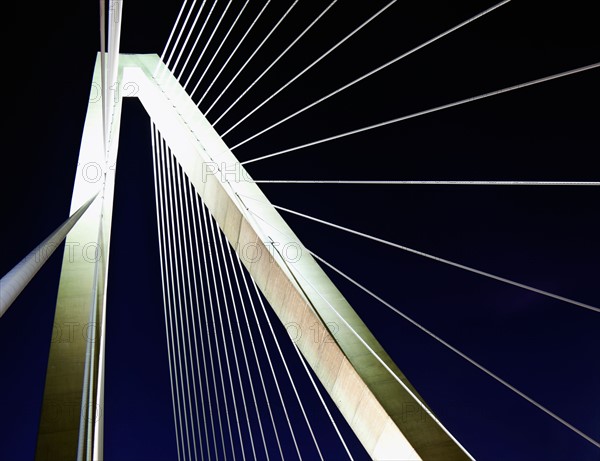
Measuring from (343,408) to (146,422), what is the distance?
14.7 metres

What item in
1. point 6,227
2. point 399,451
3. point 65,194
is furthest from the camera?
point 65,194

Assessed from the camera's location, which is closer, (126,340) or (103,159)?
(103,159)

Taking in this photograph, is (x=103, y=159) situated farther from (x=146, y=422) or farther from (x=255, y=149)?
(x=146, y=422)

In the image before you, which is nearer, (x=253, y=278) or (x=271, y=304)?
(x=271, y=304)

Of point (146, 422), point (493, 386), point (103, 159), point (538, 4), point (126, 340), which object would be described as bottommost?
point (493, 386)

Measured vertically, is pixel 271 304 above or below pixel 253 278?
below

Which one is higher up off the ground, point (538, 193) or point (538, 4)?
point (538, 4)

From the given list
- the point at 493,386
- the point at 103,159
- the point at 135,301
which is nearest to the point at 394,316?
the point at 493,386

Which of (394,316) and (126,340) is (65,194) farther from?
(394,316)

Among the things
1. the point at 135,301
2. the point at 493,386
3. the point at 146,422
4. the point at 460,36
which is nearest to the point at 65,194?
the point at 135,301

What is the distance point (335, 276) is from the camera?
19344 mm

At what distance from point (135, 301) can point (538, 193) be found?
12901 mm

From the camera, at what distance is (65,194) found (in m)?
16.0

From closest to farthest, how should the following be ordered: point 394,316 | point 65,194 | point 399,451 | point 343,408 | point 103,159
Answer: point 399,451 < point 343,408 < point 103,159 < point 65,194 < point 394,316
